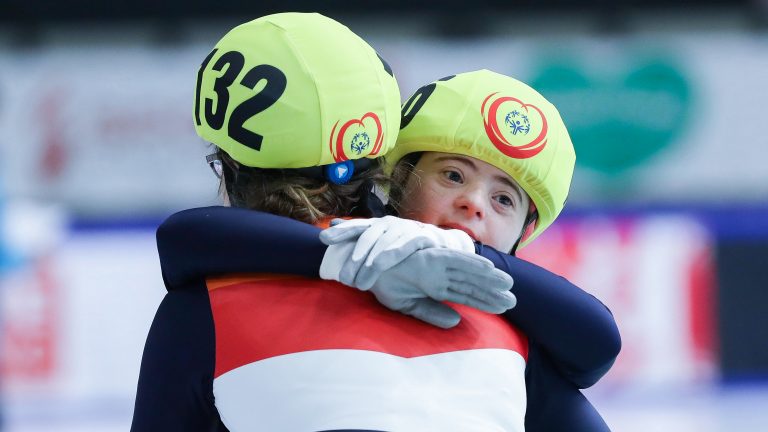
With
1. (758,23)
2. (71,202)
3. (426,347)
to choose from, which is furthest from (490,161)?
(758,23)

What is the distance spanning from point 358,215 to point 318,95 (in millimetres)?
186

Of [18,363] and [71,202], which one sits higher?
[71,202]

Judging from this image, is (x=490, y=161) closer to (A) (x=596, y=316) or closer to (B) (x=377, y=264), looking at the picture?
(A) (x=596, y=316)

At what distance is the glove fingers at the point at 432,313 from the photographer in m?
1.51

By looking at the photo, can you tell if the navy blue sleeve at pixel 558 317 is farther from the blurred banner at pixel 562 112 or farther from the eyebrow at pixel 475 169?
the blurred banner at pixel 562 112

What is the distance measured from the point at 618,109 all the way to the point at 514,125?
5688mm

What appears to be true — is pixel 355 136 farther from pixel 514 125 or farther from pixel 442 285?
pixel 514 125

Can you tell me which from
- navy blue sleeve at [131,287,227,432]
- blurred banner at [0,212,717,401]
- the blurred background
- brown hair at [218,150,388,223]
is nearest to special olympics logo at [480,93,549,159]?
brown hair at [218,150,388,223]

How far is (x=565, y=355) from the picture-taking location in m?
1.63

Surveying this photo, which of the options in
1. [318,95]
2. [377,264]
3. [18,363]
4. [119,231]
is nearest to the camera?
[377,264]

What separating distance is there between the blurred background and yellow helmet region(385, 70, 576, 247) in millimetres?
4618

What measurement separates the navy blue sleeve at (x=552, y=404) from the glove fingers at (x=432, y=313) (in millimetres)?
191

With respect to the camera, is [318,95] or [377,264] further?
[318,95]

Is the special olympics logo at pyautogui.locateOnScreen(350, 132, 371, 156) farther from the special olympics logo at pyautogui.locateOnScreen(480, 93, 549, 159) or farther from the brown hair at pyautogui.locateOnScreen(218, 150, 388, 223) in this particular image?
the special olympics logo at pyautogui.locateOnScreen(480, 93, 549, 159)
